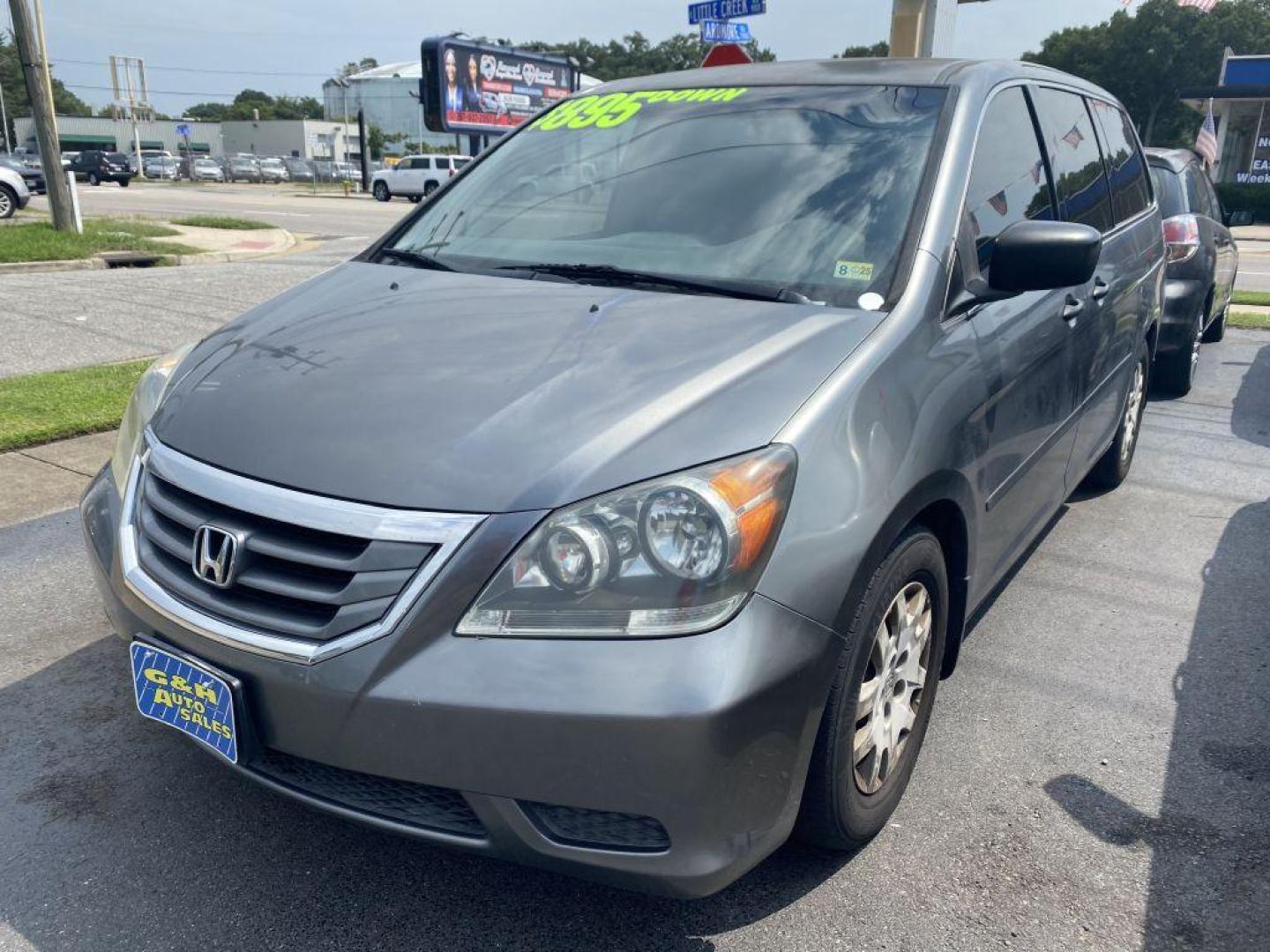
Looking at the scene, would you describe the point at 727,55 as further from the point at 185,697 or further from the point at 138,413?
the point at 185,697

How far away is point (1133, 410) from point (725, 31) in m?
6.33

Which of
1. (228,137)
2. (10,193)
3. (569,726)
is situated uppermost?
(228,137)

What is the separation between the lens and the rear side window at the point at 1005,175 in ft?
9.74

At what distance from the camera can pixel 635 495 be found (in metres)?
1.94

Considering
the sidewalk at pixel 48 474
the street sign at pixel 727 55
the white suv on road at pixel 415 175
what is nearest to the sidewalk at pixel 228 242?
the street sign at pixel 727 55

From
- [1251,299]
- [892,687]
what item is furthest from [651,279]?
[1251,299]

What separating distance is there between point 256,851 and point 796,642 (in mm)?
1374

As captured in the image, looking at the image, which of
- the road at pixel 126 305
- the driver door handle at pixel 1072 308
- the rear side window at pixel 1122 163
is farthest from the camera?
the road at pixel 126 305

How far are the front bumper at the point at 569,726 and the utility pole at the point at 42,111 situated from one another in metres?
14.8

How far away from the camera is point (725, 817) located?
74.4 inches

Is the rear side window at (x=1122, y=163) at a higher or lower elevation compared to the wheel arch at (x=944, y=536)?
higher

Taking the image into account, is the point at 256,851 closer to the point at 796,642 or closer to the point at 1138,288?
the point at 796,642

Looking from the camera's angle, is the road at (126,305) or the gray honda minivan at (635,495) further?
the road at (126,305)

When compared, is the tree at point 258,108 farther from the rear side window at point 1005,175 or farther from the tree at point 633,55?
the rear side window at point 1005,175
